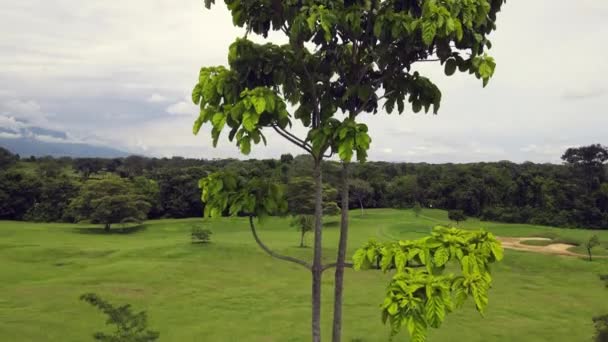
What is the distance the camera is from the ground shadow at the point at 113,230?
155 feet

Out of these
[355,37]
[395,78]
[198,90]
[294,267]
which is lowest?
[294,267]

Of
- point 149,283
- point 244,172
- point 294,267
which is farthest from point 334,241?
point 244,172

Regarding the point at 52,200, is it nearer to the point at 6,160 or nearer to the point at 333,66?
the point at 6,160

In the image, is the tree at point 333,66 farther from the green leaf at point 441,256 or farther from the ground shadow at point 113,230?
the ground shadow at point 113,230

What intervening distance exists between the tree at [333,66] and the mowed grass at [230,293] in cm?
473

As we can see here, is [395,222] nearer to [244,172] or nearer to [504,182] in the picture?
[504,182]

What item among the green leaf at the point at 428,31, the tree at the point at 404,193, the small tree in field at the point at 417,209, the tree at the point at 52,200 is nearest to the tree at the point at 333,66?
the green leaf at the point at 428,31

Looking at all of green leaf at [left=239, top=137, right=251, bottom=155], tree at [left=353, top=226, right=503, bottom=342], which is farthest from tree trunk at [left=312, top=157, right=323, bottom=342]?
tree at [left=353, top=226, right=503, bottom=342]

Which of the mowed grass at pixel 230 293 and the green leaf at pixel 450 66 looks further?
the mowed grass at pixel 230 293

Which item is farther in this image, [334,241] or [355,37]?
[334,241]

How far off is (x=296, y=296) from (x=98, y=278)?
11.0 m

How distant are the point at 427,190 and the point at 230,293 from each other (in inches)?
2045

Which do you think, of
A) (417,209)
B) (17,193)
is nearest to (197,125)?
(417,209)

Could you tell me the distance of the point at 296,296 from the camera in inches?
888
